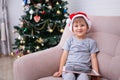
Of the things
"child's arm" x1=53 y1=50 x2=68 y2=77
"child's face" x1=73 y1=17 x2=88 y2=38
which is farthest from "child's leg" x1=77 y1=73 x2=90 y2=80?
"child's face" x1=73 y1=17 x2=88 y2=38

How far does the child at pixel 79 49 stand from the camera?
181 cm

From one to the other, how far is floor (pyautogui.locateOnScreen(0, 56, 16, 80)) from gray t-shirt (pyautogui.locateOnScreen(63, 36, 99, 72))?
118cm

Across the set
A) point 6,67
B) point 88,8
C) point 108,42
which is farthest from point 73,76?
point 88,8

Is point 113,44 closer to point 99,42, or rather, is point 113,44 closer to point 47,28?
point 99,42

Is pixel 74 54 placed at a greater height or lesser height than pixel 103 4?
lesser

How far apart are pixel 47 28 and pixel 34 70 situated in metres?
1.31

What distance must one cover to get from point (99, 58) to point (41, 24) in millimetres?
1375

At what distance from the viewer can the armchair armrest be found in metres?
1.72

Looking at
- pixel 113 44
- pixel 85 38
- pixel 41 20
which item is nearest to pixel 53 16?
pixel 41 20

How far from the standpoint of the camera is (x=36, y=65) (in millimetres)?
1771

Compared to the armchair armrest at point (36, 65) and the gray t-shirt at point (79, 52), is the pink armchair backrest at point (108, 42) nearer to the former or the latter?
the gray t-shirt at point (79, 52)

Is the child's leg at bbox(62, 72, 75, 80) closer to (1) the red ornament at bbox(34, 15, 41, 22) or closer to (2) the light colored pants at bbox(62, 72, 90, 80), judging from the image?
(2) the light colored pants at bbox(62, 72, 90, 80)

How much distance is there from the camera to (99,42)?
189cm

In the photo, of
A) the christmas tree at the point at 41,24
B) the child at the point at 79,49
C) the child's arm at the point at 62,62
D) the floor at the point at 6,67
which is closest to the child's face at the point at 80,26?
the child at the point at 79,49
